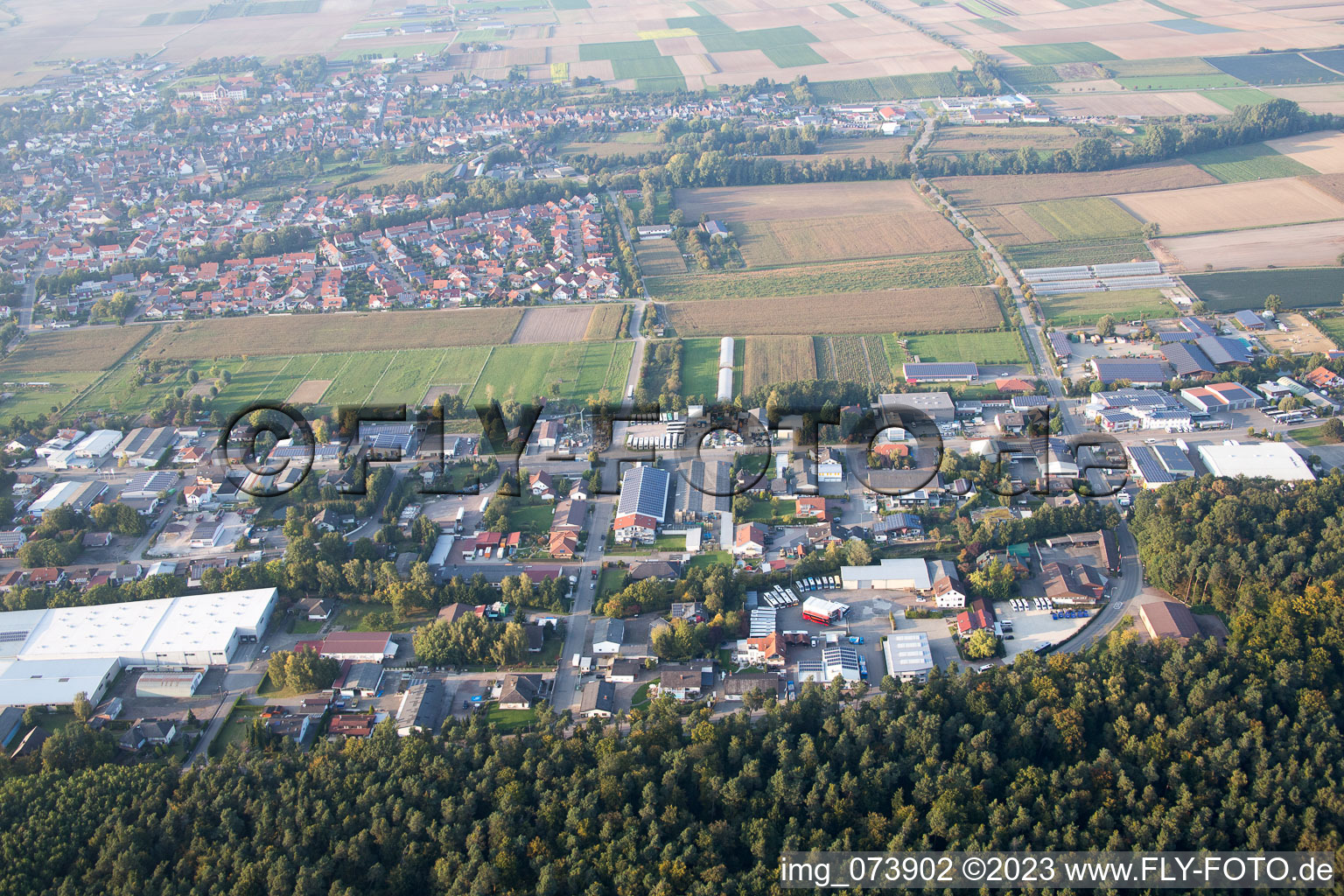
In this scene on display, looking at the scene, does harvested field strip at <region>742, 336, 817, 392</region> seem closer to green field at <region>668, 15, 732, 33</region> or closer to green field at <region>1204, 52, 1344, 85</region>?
green field at <region>1204, 52, 1344, 85</region>

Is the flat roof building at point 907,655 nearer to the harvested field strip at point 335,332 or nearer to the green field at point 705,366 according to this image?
the green field at point 705,366

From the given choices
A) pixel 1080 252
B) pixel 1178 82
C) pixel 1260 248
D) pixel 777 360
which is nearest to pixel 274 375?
pixel 777 360

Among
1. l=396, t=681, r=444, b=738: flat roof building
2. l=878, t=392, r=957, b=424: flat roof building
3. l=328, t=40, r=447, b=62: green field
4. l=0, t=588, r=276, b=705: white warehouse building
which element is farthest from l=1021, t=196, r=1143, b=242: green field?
l=328, t=40, r=447, b=62: green field

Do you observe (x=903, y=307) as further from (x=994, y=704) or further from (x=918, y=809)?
(x=918, y=809)

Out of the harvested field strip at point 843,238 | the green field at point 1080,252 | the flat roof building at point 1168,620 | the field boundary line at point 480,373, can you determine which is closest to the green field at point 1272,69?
the green field at point 1080,252

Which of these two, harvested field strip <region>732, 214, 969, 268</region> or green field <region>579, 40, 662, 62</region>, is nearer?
harvested field strip <region>732, 214, 969, 268</region>

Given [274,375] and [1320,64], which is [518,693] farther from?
[1320,64]
